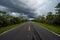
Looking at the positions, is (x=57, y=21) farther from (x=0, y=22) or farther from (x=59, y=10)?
(x=0, y=22)

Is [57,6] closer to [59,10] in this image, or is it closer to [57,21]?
[59,10]

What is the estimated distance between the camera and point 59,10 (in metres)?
56.7

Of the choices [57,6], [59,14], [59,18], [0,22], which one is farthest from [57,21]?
[0,22]

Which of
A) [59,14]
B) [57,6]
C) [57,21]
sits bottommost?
[57,21]

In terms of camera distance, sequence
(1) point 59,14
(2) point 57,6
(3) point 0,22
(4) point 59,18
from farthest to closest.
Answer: (2) point 57,6
(1) point 59,14
(4) point 59,18
(3) point 0,22

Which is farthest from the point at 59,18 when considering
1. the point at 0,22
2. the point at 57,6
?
the point at 0,22

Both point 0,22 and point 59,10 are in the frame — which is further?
point 59,10

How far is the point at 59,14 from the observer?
54719 mm

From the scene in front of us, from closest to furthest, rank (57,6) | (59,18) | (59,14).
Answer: (59,18), (59,14), (57,6)

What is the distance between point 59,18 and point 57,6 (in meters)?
10.7

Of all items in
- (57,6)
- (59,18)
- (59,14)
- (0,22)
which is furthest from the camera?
(57,6)

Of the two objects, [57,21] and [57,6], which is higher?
[57,6]

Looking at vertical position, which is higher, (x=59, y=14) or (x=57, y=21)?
(x=59, y=14)

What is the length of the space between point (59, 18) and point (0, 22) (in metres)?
27.2
